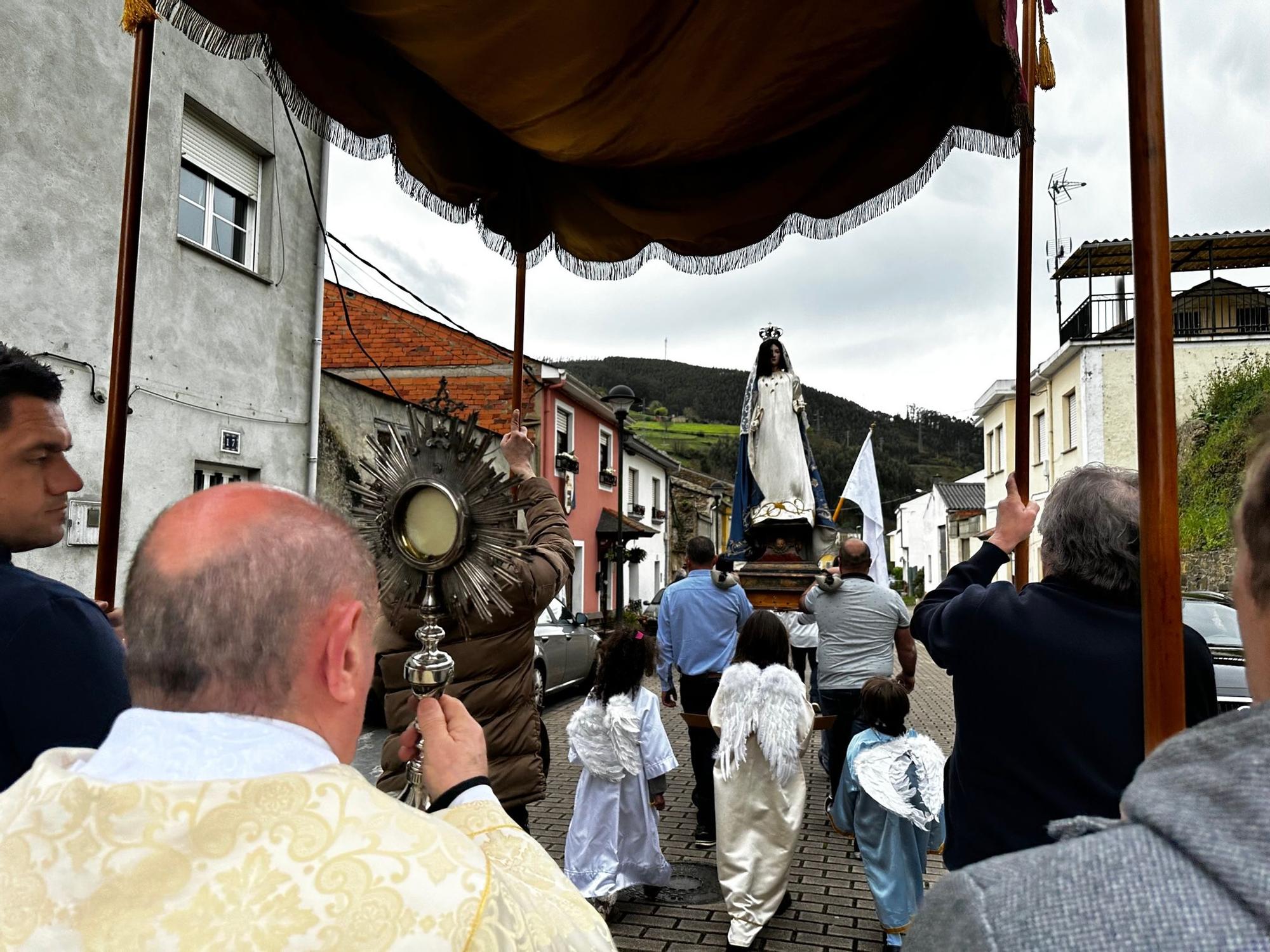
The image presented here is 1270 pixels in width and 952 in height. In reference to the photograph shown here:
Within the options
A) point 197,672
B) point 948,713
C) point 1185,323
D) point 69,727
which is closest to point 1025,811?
point 197,672

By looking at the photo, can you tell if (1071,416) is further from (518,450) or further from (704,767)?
(518,450)

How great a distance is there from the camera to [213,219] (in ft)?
30.2

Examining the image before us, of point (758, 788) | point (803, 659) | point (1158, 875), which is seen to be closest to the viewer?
point (1158, 875)

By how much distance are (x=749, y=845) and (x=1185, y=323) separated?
830 inches

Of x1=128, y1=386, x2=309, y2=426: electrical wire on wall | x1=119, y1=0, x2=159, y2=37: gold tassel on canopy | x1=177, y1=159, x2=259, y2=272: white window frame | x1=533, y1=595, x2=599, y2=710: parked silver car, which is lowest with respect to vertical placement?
x1=533, y1=595, x2=599, y2=710: parked silver car

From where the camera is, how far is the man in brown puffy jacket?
2.92 meters

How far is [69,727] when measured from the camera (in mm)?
1714

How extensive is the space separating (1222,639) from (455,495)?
903cm

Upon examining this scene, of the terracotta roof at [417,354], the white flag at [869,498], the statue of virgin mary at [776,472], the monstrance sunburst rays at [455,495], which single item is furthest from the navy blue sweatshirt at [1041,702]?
the terracotta roof at [417,354]

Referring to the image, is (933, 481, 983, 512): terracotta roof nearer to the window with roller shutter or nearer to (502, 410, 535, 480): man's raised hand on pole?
the window with roller shutter

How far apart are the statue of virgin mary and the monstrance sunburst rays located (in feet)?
20.9

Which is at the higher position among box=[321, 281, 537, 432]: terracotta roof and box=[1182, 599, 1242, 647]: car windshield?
box=[321, 281, 537, 432]: terracotta roof

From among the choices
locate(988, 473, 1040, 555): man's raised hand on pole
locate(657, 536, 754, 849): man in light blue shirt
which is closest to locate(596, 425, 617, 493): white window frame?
locate(657, 536, 754, 849): man in light blue shirt

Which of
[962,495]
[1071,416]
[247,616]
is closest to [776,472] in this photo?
[247,616]
